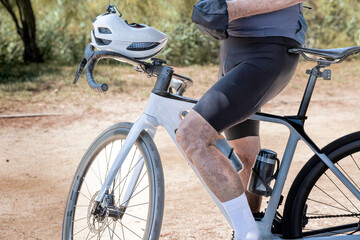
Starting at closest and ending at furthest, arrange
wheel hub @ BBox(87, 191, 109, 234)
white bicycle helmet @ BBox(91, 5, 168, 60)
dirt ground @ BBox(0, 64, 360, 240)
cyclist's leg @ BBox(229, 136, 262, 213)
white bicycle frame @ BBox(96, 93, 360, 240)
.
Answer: white bicycle helmet @ BBox(91, 5, 168, 60)
white bicycle frame @ BBox(96, 93, 360, 240)
wheel hub @ BBox(87, 191, 109, 234)
cyclist's leg @ BBox(229, 136, 262, 213)
dirt ground @ BBox(0, 64, 360, 240)

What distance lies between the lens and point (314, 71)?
223 centimetres

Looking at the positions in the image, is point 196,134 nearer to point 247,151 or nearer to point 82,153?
point 247,151

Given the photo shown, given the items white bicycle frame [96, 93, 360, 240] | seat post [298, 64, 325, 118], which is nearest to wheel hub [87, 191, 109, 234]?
white bicycle frame [96, 93, 360, 240]

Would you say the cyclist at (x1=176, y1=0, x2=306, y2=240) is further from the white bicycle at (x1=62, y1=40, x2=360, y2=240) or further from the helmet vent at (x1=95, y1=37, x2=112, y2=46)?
the helmet vent at (x1=95, y1=37, x2=112, y2=46)

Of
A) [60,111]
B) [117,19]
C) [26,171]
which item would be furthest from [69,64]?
[117,19]

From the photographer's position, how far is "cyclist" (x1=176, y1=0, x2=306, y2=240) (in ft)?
6.74

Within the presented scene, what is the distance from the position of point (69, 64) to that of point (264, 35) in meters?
8.47

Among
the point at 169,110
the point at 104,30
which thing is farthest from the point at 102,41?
the point at 169,110

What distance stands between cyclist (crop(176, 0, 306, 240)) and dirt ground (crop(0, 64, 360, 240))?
1.13 metres

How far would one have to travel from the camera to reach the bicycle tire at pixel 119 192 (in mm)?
2174

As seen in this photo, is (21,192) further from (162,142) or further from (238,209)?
(238,209)

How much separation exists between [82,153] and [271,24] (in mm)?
3367

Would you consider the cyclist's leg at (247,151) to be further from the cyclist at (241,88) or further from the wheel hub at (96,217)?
the wheel hub at (96,217)

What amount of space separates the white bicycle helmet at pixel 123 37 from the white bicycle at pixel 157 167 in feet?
0.14
